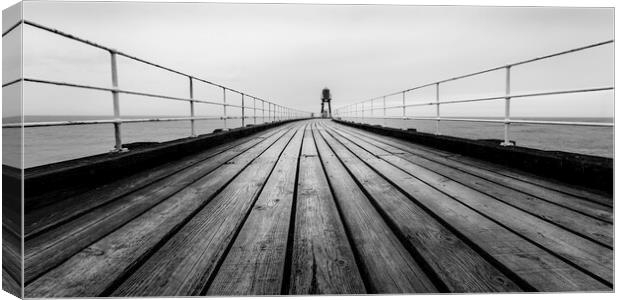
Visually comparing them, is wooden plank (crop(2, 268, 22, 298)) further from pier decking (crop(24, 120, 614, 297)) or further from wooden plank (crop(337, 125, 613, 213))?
wooden plank (crop(337, 125, 613, 213))

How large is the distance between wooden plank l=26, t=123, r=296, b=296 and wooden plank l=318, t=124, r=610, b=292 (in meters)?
1.02

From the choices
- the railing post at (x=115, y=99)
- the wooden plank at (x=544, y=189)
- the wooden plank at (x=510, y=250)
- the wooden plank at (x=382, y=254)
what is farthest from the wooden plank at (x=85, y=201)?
the wooden plank at (x=544, y=189)

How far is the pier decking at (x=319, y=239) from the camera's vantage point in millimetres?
772

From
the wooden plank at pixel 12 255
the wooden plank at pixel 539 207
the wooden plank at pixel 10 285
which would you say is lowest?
the wooden plank at pixel 10 285

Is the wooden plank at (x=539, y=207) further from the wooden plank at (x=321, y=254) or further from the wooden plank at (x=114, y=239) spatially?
the wooden plank at (x=114, y=239)

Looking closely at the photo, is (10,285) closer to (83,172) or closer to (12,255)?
(12,255)

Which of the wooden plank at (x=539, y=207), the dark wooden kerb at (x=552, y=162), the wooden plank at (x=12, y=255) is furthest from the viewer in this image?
the dark wooden kerb at (x=552, y=162)

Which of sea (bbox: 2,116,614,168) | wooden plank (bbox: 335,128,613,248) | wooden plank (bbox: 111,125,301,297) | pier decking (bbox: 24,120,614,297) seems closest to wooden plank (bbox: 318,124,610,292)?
pier decking (bbox: 24,120,614,297)

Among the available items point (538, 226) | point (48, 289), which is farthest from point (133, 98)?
point (538, 226)

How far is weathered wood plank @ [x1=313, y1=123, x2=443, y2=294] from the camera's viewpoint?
30.1 inches

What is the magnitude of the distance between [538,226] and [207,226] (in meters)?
1.19

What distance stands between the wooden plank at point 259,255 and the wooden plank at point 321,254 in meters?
0.04

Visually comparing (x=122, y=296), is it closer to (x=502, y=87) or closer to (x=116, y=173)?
(x=116, y=173)

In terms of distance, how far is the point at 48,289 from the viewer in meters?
0.76
